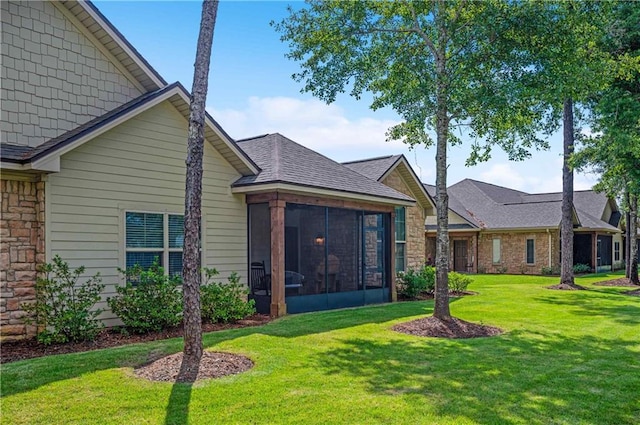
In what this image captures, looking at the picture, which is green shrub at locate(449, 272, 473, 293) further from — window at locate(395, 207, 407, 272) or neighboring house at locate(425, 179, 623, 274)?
neighboring house at locate(425, 179, 623, 274)

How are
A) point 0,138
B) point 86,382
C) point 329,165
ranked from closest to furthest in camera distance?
1. point 86,382
2. point 0,138
3. point 329,165

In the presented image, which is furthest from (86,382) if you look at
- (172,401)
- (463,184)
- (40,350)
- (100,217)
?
(463,184)

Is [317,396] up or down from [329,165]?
down

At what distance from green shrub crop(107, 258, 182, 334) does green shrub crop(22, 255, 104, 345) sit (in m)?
0.49

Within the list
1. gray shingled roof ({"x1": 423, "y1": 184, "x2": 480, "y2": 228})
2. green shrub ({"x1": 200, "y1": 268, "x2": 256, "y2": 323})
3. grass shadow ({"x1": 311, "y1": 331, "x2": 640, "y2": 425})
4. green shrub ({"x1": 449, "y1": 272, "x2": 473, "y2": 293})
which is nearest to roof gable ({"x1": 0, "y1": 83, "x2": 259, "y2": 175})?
green shrub ({"x1": 200, "y1": 268, "x2": 256, "y2": 323})

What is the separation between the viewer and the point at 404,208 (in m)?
17.9

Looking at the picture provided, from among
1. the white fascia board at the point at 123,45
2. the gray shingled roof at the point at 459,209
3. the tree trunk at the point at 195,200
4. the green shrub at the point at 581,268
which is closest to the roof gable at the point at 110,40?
the white fascia board at the point at 123,45

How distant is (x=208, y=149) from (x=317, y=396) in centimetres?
698

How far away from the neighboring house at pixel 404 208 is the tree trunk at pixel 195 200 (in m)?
10.7

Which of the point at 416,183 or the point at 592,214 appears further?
the point at 592,214

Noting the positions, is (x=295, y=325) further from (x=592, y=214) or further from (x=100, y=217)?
(x=592, y=214)

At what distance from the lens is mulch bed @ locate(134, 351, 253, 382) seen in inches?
238

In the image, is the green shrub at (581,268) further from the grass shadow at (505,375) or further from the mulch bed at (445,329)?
the grass shadow at (505,375)

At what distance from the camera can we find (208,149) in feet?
36.3
